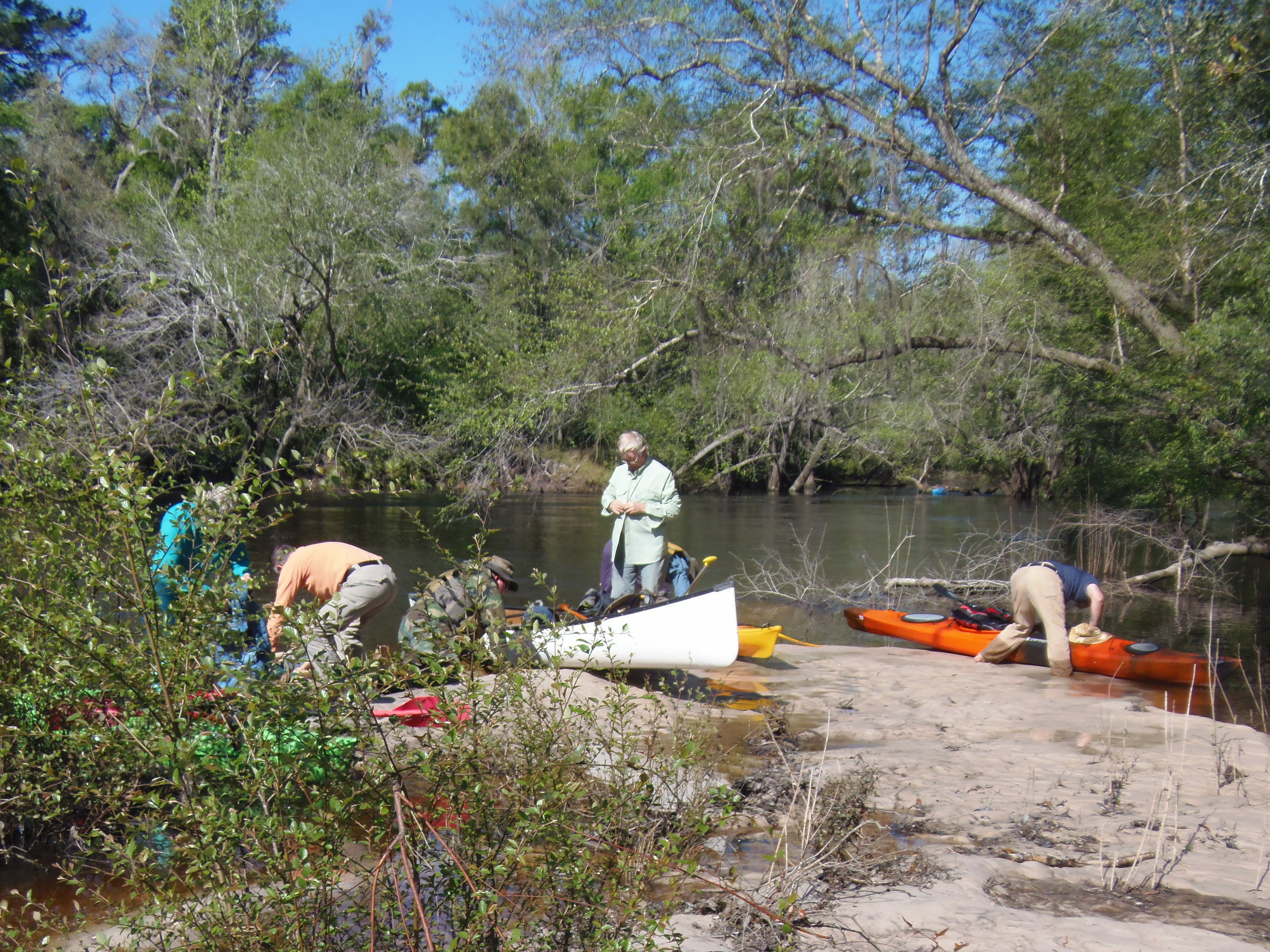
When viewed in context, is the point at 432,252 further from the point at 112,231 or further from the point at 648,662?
the point at 648,662

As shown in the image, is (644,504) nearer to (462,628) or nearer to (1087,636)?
(1087,636)

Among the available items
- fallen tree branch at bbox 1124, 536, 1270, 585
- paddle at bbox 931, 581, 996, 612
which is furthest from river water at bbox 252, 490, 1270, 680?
fallen tree branch at bbox 1124, 536, 1270, 585

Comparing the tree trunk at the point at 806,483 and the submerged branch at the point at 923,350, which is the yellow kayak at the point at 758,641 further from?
the tree trunk at the point at 806,483

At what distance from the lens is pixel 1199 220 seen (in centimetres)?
1027

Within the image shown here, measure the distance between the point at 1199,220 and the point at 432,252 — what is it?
16889 millimetres

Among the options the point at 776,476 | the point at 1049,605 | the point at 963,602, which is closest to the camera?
the point at 1049,605

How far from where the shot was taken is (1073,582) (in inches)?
323

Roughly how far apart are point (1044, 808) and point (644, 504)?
378cm

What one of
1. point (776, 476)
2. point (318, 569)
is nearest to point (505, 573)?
point (318, 569)

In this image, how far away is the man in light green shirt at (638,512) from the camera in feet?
25.2

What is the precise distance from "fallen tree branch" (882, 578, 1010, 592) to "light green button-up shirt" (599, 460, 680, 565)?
526 cm

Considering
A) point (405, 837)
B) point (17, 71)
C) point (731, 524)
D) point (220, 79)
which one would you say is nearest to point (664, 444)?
point (731, 524)

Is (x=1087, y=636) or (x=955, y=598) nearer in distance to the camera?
(x=1087, y=636)

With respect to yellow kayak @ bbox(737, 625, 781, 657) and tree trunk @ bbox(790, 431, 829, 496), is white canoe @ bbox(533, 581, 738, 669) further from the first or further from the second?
tree trunk @ bbox(790, 431, 829, 496)
